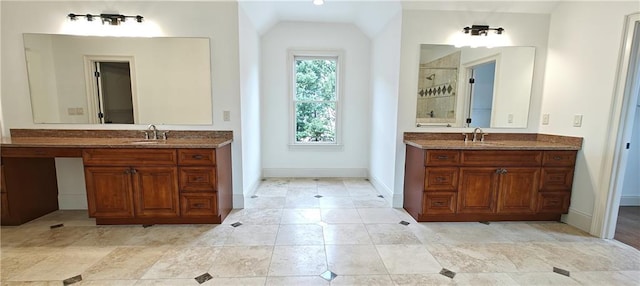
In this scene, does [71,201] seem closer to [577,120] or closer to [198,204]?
[198,204]

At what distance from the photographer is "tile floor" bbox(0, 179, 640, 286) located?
1.99 meters

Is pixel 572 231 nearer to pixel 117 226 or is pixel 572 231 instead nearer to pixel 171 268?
pixel 171 268

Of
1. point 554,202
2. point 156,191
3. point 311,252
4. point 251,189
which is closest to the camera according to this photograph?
point 311,252

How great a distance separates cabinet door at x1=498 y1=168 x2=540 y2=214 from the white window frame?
2466mm

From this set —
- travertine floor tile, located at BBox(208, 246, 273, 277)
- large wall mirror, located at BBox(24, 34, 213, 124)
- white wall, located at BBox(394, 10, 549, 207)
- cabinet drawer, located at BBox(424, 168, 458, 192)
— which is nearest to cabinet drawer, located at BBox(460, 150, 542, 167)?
cabinet drawer, located at BBox(424, 168, 458, 192)

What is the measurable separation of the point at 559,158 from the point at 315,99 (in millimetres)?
3257

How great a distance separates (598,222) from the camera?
8.76 ft

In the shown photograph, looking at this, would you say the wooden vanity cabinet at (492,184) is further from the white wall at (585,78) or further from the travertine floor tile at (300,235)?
the travertine floor tile at (300,235)

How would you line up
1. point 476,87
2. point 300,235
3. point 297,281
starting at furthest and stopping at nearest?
1. point 476,87
2. point 300,235
3. point 297,281

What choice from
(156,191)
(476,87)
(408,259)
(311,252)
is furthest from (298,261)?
(476,87)

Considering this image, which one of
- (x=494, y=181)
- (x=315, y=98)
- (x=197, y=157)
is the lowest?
(x=494, y=181)

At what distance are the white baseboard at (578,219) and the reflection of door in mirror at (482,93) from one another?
47.8 inches

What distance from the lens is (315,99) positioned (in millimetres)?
4707

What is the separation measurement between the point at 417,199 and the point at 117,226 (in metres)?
3.09
